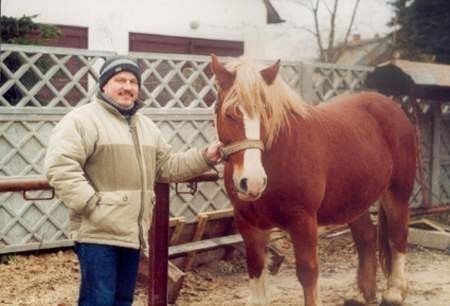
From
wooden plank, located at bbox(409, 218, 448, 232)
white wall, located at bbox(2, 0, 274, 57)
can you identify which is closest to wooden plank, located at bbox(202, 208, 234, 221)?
wooden plank, located at bbox(409, 218, 448, 232)

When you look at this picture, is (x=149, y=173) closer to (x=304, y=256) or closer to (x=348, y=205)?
(x=304, y=256)

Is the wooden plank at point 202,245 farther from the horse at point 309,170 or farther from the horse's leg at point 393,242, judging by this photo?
the horse's leg at point 393,242

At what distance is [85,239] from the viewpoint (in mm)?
2713

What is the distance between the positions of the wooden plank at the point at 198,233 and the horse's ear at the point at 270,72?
91.5 inches

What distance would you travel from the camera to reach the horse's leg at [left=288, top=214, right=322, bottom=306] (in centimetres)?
348

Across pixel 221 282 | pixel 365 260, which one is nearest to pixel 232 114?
pixel 365 260

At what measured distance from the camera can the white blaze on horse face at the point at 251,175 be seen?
2904 mm

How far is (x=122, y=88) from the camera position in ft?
9.25

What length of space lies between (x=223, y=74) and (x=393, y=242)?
2.29 m

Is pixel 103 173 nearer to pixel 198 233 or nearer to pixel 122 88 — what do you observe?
pixel 122 88

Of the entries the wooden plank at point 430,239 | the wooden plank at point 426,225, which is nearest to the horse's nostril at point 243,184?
the wooden plank at point 430,239

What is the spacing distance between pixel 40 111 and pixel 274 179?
3240 millimetres

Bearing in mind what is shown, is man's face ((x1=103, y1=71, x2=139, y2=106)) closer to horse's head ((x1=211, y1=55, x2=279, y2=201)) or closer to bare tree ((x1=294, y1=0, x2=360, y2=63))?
horse's head ((x1=211, y1=55, x2=279, y2=201))

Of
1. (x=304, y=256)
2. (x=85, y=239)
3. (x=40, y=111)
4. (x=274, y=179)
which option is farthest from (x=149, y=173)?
(x=40, y=111)
